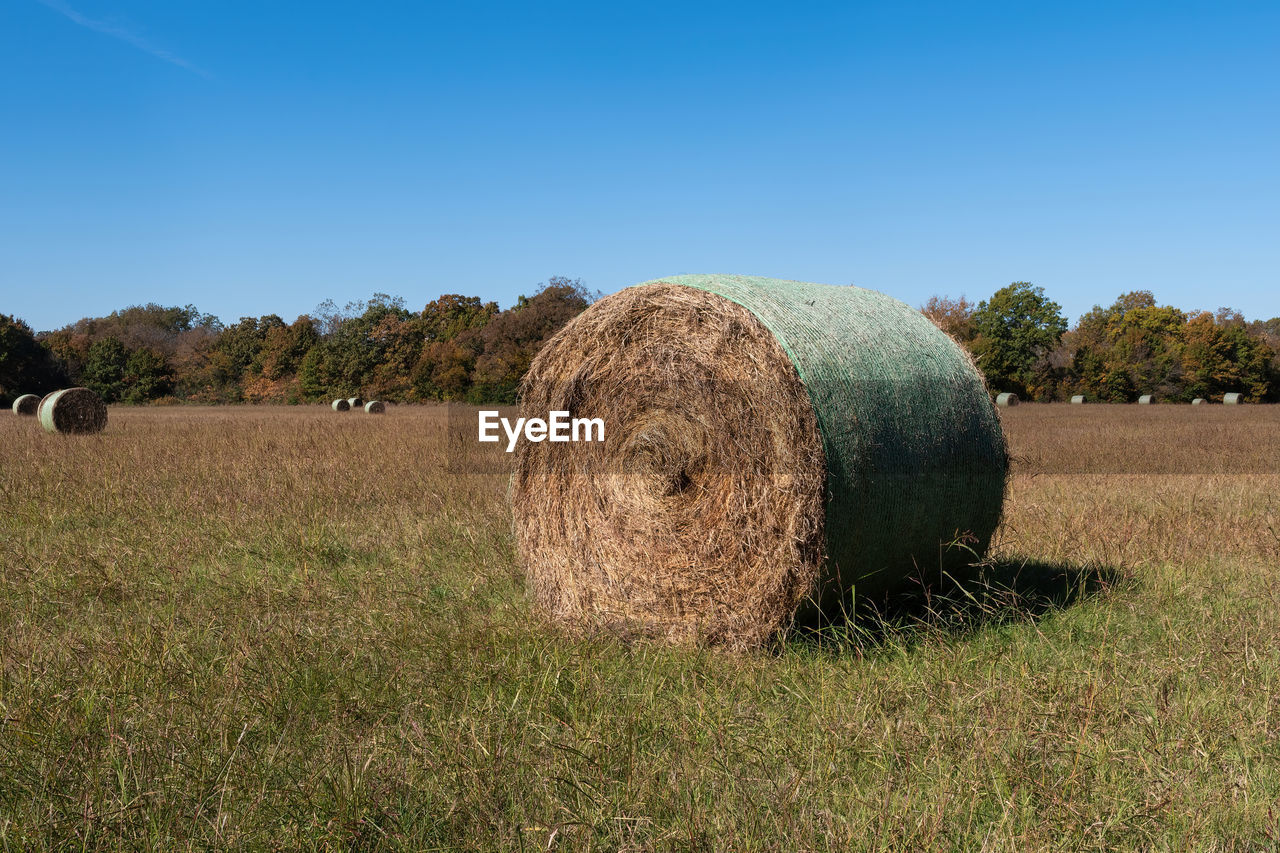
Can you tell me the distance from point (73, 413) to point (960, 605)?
2049cm

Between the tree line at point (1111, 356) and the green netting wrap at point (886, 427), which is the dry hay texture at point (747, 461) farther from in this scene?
the tree line at point (1111, 356)

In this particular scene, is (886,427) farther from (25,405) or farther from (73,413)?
(25,405)

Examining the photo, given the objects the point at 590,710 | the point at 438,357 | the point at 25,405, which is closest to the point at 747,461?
the point at 590,710

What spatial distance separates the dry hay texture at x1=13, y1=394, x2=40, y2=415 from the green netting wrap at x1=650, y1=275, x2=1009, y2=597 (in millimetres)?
32492

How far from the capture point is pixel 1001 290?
74.4m

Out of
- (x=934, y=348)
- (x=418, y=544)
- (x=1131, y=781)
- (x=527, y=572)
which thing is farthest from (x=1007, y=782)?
(x=418, y=544)

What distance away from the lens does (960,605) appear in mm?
5316

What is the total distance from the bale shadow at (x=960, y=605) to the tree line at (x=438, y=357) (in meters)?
37.3

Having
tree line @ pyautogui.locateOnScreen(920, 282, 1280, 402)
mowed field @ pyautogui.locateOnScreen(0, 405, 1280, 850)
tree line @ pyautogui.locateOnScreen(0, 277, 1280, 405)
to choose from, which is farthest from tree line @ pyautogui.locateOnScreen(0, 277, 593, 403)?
mowed field @ pyautogui.locateOnScreen(0, 405, 1280, 850)

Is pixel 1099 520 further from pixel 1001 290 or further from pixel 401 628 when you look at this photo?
pixel 1001 290

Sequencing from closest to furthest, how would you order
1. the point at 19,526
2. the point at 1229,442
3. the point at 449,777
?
the point at 449,777, the point at 19,526, the point at 1229,442

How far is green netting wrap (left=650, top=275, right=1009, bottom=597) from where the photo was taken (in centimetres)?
457

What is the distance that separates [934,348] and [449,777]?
377 cm

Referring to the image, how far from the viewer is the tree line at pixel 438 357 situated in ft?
163
